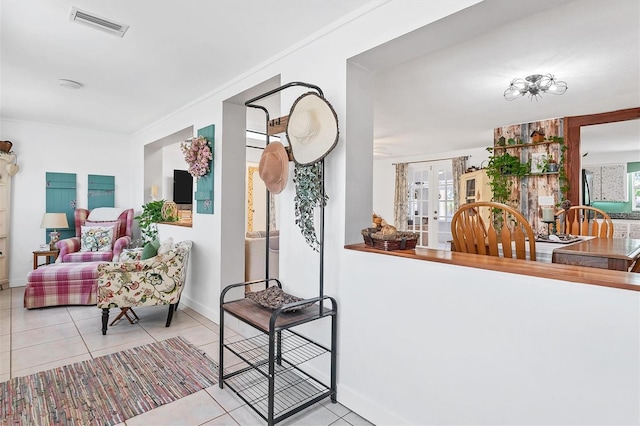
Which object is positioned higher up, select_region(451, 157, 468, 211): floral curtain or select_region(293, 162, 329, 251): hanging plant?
select_region(451, 157, 468, 211): floral curtain

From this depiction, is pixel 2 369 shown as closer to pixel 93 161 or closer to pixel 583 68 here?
pixel 93 161

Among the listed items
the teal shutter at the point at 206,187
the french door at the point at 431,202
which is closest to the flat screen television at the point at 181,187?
the teal shutter at the point at 206,187

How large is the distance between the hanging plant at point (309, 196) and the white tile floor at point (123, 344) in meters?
1.07

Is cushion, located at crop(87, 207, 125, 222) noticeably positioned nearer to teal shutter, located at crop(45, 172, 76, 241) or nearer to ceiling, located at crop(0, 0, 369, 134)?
teal shutter, located at crop(45, 172, 76, 241)

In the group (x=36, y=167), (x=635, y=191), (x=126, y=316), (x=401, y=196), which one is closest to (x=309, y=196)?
(x=126, y=316)

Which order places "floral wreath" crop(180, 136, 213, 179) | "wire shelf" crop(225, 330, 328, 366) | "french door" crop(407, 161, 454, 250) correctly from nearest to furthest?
"wire shelf" crop(225, 330, 328, 366)
"floral wreath" crop(180, 136, 213, 179)
"french door" crop(407, 161, 454, 250)

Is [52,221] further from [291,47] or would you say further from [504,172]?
[504,172]

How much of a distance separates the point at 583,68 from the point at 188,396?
4.04 m

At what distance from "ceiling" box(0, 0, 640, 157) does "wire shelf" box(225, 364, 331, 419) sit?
218cm

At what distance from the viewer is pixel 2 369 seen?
2.45 metres

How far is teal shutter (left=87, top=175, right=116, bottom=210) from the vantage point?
5.37 meters

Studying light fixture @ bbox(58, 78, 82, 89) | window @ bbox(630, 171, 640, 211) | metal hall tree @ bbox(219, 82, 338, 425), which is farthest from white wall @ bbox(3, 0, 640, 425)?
window @ bbox(630, 171, 640, 211)

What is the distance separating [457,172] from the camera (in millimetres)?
6902

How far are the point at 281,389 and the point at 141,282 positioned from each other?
5.82ft
